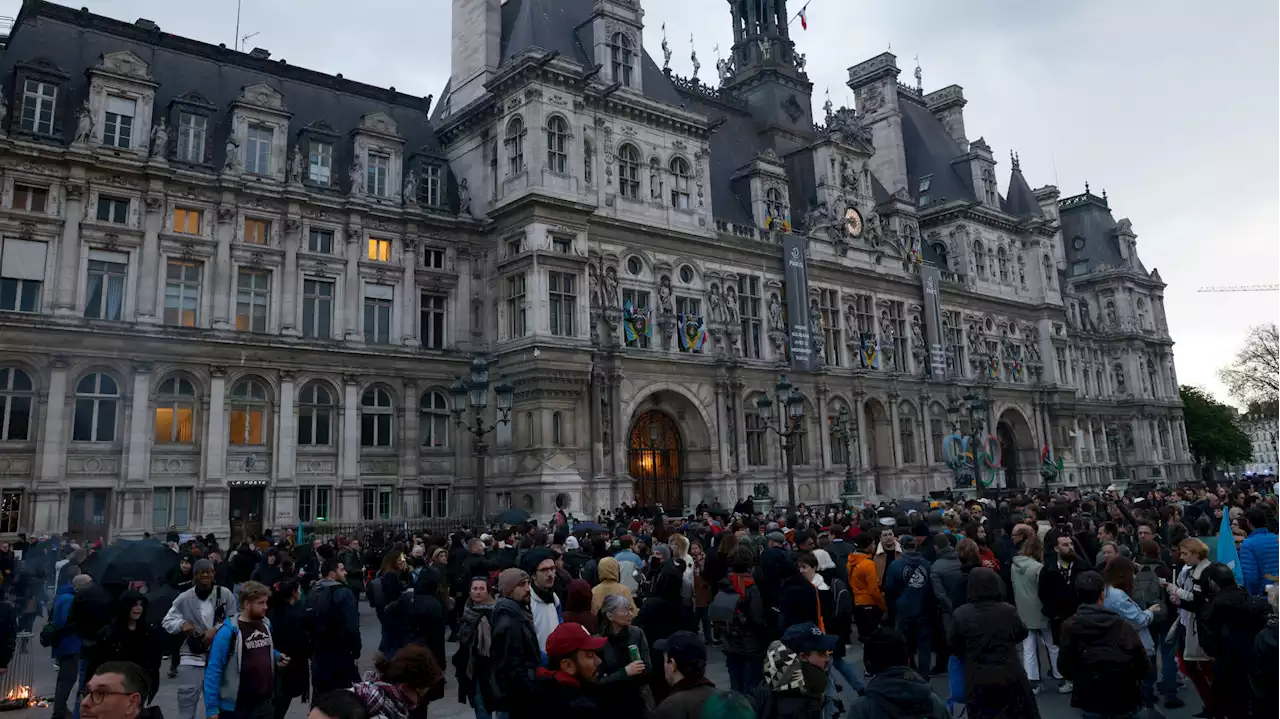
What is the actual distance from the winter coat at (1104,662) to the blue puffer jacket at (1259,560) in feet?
13.9

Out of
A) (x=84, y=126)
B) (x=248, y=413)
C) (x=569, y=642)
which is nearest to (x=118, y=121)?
(x=84, y=126)

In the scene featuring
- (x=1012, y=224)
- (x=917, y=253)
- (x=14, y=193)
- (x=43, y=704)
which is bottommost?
(x=43, y=704)

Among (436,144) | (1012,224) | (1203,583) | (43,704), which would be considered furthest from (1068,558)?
(1012,224)

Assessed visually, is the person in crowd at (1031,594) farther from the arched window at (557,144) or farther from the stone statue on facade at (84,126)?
the stone statue on facade at (84,126)

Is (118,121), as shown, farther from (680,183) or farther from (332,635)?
(332,635)

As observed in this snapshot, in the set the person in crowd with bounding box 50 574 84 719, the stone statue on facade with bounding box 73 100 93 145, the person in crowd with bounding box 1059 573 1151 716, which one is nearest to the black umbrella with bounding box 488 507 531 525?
the person in crowd with bounding box 50 574 84 719

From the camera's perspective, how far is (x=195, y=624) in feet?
28.3

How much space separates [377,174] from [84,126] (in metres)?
9.74

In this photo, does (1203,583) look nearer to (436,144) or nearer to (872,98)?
(436,144)

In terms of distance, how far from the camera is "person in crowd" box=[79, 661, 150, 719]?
421cm

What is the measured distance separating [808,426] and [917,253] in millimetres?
15556

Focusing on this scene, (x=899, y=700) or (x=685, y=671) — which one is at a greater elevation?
(x=685, y=671)

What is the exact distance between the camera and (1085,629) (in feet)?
21.6

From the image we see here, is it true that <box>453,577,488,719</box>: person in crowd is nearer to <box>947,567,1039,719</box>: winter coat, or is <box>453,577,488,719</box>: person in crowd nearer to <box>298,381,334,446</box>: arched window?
<box>947,567,1039,719</box>: winter coat
